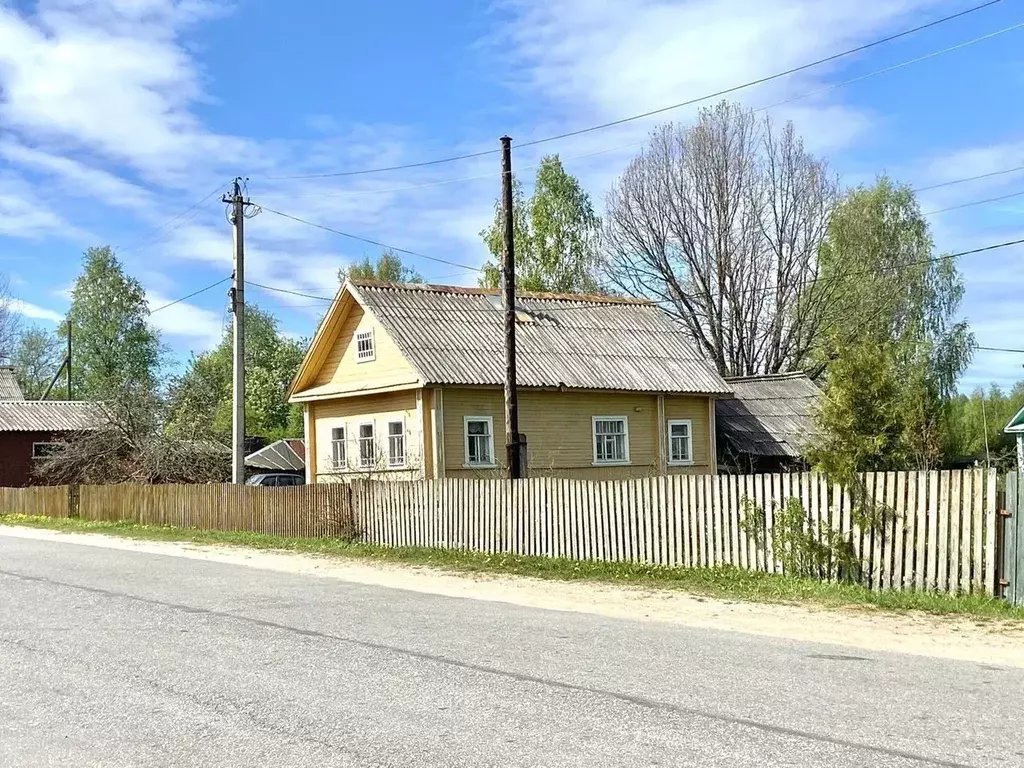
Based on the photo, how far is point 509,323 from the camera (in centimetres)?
2125

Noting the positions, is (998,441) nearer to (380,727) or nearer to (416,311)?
(416,311)

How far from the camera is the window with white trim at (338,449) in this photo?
30.8 metres

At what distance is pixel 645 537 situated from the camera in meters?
15.9

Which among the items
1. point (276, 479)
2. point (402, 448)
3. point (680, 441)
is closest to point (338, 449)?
point (402, 448)

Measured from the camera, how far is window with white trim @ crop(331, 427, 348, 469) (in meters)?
30.8

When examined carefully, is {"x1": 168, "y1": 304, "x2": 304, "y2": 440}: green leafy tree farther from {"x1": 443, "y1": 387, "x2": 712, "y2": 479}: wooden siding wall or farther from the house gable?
{"x1": 443, "y1": 387, "x2": 712, "y2": 479}: wooden siding wall

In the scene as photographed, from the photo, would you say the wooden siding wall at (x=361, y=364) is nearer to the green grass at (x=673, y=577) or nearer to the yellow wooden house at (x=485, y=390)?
the yellow wooden house at (x=485, y=390)

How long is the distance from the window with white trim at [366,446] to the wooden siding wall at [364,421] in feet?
0.60

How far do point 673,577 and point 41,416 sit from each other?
43.0 m

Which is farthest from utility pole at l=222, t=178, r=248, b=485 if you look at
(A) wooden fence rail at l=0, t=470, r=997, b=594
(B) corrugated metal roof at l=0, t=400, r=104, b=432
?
(B) corrugated metal roof at l=0, t=400, r=104, b=432

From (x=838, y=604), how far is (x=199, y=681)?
726cm

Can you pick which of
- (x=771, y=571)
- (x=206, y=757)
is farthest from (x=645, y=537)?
(x=206, y=757)

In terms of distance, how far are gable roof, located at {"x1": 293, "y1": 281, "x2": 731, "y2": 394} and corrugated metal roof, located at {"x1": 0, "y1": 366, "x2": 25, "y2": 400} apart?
36.4 metres

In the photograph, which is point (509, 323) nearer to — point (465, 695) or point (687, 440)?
point (687, 440)
